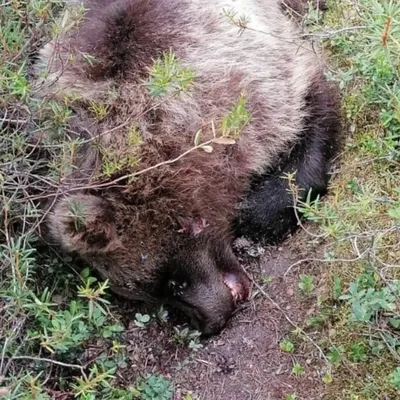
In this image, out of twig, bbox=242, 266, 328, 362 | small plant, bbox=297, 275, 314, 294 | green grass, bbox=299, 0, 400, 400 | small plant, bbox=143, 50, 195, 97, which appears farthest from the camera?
small plant, bbox=297, 275, 314, 294

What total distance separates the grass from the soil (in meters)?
0.06

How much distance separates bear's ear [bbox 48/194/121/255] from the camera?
4117 mm

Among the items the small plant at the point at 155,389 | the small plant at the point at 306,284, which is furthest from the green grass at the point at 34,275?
the small plant at the point at 306,284

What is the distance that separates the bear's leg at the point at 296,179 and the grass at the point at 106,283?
0.22 meters

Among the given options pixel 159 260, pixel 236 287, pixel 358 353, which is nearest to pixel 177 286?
pixel 159 260

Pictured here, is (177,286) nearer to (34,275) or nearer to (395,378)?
(34,275)

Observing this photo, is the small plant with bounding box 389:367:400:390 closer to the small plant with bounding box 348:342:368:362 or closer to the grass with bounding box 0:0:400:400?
the grass with bounding box 0:0:400:400

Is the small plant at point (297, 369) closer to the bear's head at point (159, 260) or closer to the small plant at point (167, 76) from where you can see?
the bear's head at point (159, 260)

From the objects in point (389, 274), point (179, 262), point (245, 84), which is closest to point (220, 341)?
point (179, 262)

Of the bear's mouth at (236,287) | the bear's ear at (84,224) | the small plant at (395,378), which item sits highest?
the bear's ear at (84,224)

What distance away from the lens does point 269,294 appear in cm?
460

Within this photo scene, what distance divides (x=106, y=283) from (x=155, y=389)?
0.87 meters

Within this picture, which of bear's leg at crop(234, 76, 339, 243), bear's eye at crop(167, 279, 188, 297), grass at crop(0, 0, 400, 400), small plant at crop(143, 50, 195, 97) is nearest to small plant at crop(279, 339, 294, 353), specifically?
grass at crop(0, 0, 400, 400)

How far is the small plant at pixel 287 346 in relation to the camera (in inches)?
169
